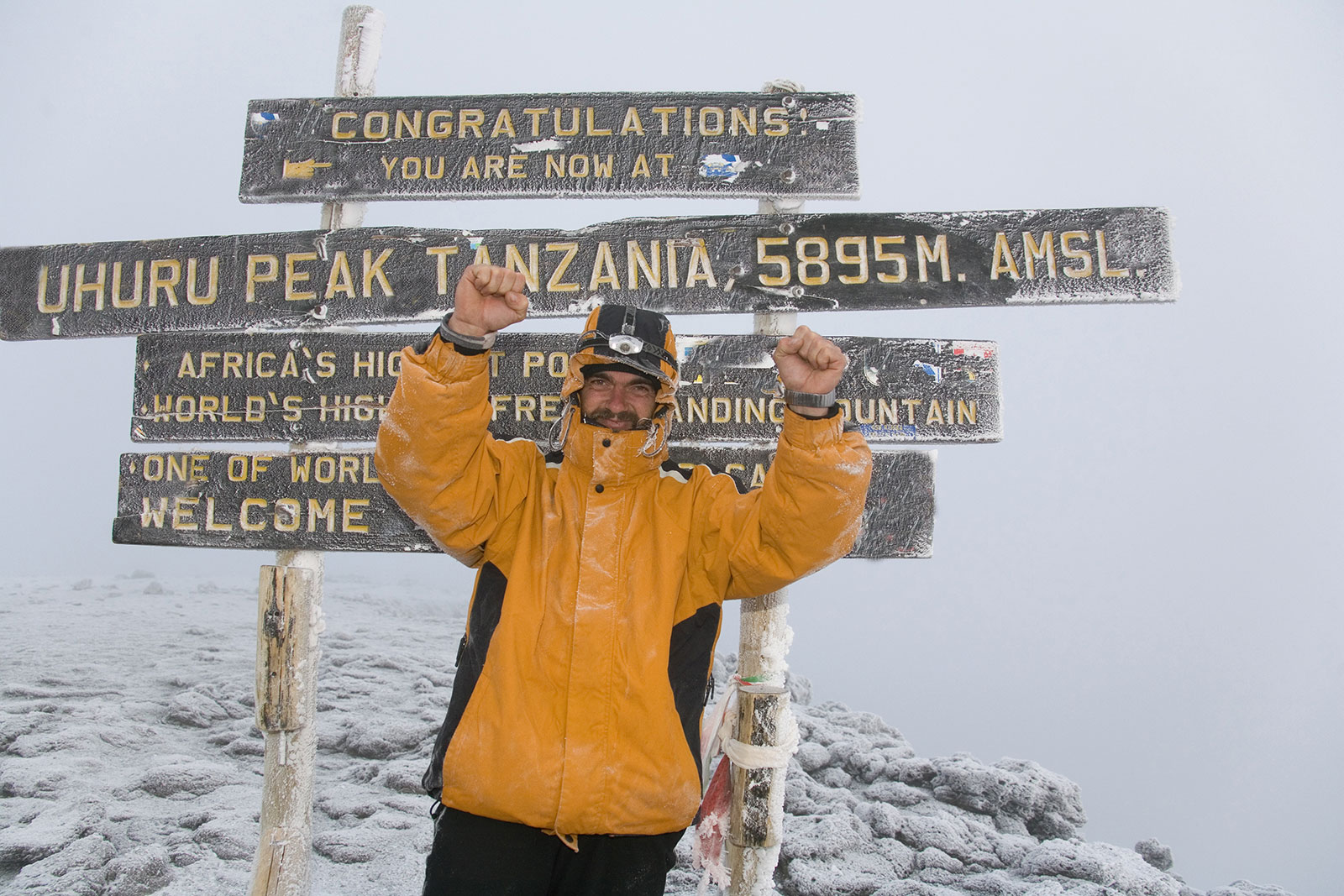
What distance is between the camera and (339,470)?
2613mm

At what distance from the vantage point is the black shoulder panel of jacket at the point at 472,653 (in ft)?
5.69

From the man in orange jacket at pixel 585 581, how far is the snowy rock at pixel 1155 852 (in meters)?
3.39

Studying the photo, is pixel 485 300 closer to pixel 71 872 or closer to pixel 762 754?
pixel 762 754

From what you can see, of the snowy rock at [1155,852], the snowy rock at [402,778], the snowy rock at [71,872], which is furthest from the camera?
the snowy rock at [402,778]

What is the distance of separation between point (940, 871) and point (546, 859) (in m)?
2.31

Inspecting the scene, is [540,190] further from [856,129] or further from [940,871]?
[940,871]

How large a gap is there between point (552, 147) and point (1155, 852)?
464 cm

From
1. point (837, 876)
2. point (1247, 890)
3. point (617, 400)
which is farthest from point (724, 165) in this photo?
point (1247, 890)

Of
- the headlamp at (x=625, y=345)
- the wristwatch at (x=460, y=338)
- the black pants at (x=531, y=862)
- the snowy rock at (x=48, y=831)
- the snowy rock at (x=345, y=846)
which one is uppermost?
the headlamp at (x=625, y=345)

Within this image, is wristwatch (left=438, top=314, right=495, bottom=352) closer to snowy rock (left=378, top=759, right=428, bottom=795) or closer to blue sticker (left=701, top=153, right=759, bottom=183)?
blue sticker (left=701, top=153, right=759, bottom=183)

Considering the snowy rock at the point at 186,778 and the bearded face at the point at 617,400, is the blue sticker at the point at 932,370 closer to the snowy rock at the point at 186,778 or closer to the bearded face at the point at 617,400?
the bearded face at the point at 617,400

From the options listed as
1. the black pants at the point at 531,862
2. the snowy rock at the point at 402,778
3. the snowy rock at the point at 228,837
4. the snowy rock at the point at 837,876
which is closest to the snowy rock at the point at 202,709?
the snowy rock at the point at 402,778

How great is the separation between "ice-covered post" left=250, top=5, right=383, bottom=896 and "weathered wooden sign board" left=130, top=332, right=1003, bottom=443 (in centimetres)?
25

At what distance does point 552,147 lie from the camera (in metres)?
2.73
